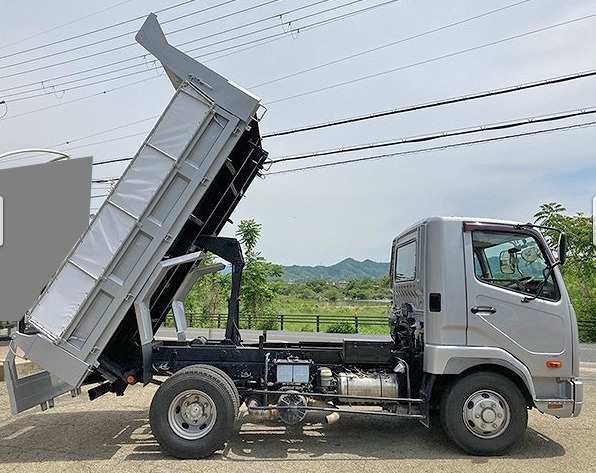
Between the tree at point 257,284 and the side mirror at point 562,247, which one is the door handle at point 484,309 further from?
the tree at point 257,284

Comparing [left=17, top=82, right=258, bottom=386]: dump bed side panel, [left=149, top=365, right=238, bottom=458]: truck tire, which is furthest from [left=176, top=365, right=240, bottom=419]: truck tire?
[left=17, top=82, right=258, bottom=386]: dump bed side panel

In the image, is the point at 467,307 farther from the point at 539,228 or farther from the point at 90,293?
the point at 90,293

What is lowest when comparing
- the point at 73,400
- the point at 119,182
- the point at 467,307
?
the point at 73,400

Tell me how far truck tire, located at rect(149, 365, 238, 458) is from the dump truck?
0.04 ft

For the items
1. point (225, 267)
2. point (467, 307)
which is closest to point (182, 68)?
point (225, 267)

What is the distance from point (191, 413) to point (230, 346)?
3.01 feet

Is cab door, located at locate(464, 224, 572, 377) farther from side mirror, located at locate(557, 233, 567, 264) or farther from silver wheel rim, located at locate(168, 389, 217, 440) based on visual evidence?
silver wheel rim, located at locate(168, 389, 217, 440)

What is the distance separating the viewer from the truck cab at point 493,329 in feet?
18.5

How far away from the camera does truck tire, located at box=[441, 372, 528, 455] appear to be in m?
5.56

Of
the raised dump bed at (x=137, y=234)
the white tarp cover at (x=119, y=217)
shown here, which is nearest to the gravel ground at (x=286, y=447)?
the raised dump bed at (x=137, y=234)

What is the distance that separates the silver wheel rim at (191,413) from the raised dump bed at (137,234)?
79cm

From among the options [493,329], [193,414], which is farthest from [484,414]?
[193,414]

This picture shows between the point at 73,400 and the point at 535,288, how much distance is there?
6.93m

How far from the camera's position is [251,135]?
644cm
